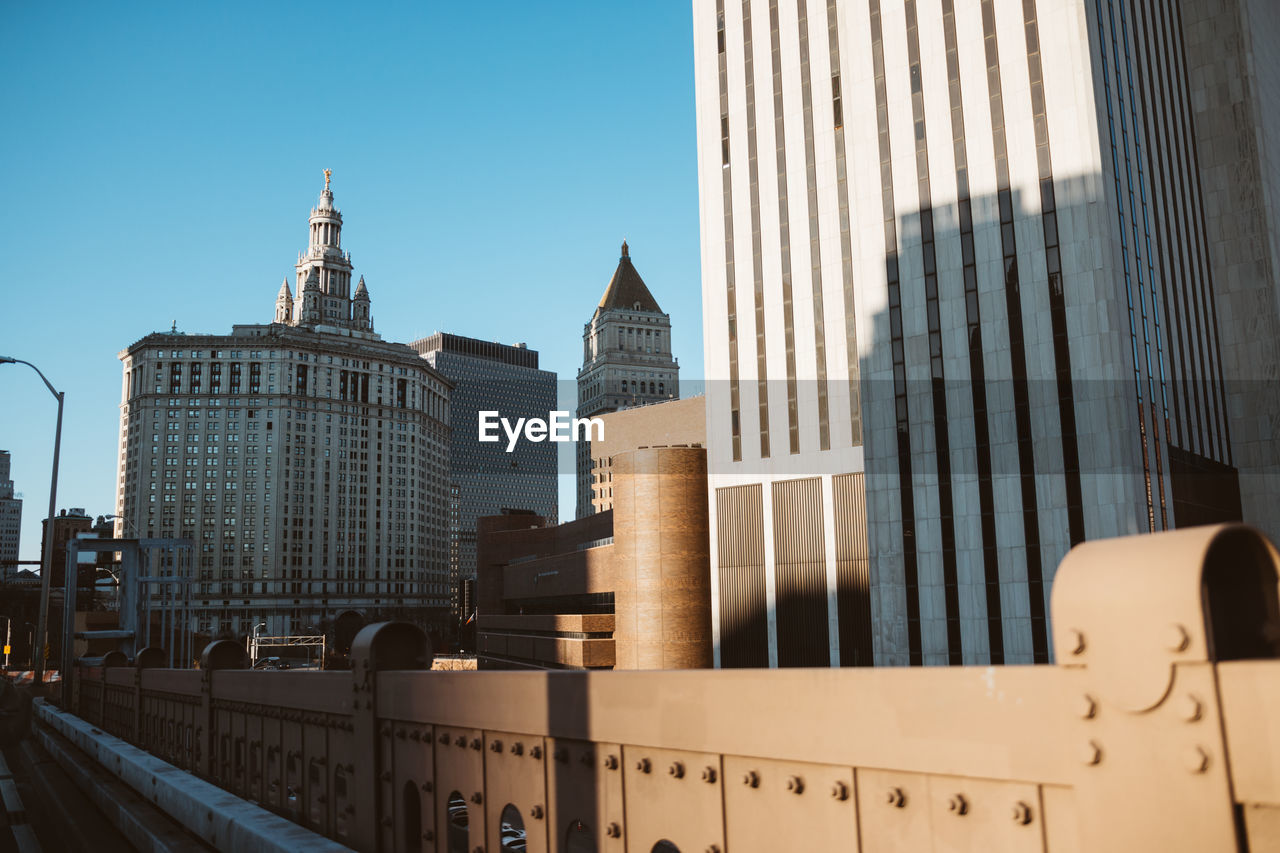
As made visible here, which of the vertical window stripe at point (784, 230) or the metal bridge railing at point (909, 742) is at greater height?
the vertical window stripe at point (784, 230)

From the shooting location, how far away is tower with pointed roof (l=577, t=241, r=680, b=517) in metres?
168

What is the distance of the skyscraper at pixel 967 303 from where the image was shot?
125ft

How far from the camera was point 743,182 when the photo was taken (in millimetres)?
51156

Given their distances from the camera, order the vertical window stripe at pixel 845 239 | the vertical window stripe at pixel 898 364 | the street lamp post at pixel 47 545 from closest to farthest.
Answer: the street lamp post at pixel 47 545, the vertical window stripe at pixel 898 364, the vertical window stripe at pixel 845 239

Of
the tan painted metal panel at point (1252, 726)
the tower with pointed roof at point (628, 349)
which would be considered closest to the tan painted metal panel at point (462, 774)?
the tan painted metal panel at point (1252, 726)

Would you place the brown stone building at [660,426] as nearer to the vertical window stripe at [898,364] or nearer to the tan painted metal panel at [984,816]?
the vertical window stripe at [898,364]

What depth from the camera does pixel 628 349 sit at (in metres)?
170

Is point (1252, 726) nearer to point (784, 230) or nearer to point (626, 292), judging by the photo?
point (784, 230)

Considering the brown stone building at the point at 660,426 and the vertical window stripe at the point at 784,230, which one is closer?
the vertical window stripe at the point at 784,230

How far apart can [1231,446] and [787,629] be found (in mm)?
26298

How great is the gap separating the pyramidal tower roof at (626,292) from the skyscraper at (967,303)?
118 metres

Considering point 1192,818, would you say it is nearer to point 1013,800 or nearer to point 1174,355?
point 1013,800

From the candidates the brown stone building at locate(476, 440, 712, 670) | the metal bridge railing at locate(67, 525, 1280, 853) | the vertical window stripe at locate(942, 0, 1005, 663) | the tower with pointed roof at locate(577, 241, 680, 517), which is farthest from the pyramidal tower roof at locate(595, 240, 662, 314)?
the metal bridge railing at locate(67, 525, 1280, 853)

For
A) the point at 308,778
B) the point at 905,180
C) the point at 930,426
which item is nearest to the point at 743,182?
the point at 905,180
